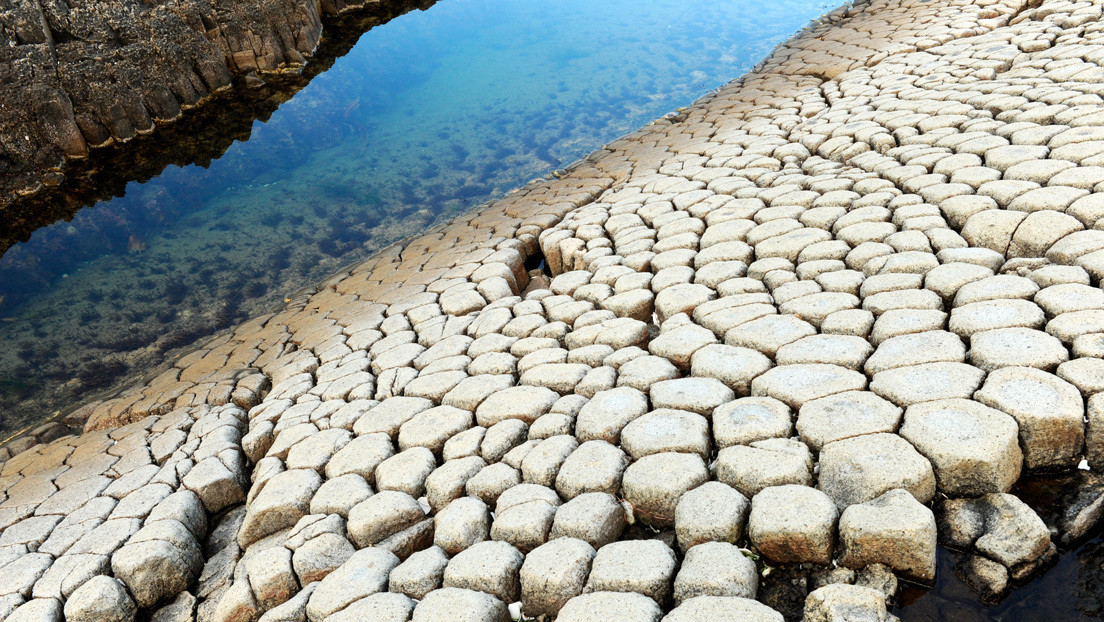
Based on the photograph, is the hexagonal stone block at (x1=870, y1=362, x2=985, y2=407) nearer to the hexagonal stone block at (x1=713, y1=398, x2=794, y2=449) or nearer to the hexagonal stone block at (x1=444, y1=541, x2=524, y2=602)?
the hexagonal stone block at (x1=713, y1=398, x2=794, y2=449)

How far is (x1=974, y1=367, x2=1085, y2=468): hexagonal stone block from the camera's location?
1536 millimetres

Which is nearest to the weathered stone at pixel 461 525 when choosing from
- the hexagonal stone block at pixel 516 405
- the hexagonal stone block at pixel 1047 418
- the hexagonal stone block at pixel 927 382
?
the hexagonal stone block at pixel 516 405

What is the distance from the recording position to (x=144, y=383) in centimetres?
383

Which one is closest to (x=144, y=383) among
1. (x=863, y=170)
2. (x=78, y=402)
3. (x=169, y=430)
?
(x=78, y=402)

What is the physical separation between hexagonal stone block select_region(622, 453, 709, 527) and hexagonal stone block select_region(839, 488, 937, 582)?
0.41 m

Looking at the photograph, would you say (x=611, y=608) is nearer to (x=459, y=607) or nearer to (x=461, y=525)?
(x=459, y=607)

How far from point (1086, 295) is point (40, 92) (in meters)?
5.13

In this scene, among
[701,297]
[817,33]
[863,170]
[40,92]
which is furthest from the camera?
[817,33]

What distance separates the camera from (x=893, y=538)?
1394 mm

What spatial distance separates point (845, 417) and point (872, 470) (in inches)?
8.6

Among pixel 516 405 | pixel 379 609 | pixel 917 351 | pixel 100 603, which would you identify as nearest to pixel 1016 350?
pixel 917 351

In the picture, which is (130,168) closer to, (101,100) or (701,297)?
(101,100)

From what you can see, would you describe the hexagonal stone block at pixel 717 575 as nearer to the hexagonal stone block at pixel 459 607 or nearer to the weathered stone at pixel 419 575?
the hexagonal stone block at pixel 459 607

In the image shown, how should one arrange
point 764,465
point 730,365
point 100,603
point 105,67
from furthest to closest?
1. point 105,67
2. point 730,365
3. point 100,603
4. point 764,465
